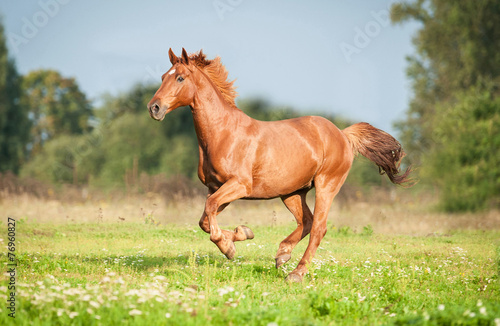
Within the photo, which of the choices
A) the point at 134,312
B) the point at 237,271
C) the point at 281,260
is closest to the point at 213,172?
the point at 237,271

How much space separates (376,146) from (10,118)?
28.1 m

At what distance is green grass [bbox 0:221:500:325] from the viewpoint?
429 cm

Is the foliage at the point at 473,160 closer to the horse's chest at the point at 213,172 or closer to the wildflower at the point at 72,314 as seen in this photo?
the horse's chest at the point at 213,172

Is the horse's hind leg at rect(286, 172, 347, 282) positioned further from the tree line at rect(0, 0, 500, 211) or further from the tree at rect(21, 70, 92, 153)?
the tree at rect(21, 70, 92, 153)

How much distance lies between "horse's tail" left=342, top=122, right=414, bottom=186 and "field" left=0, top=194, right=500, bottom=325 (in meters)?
1.72

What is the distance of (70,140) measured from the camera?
35.8 metres

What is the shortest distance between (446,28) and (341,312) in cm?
2841

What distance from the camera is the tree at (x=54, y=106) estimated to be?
4178cm

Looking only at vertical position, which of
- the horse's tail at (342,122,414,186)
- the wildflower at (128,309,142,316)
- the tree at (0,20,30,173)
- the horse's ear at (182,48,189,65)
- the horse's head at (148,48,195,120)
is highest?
the tree at (0,20,30,173)

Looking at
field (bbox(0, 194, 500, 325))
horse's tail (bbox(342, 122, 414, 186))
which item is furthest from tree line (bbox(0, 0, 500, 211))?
horse's tail (bbox(342, 122, 414, 186))

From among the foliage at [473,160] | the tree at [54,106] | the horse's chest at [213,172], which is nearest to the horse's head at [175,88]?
the horse's chest at [213,172]

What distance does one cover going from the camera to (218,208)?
22.2 ft

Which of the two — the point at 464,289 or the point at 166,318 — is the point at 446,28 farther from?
the point at 166,318

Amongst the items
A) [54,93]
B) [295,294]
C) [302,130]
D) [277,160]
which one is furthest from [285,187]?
[54,93]
